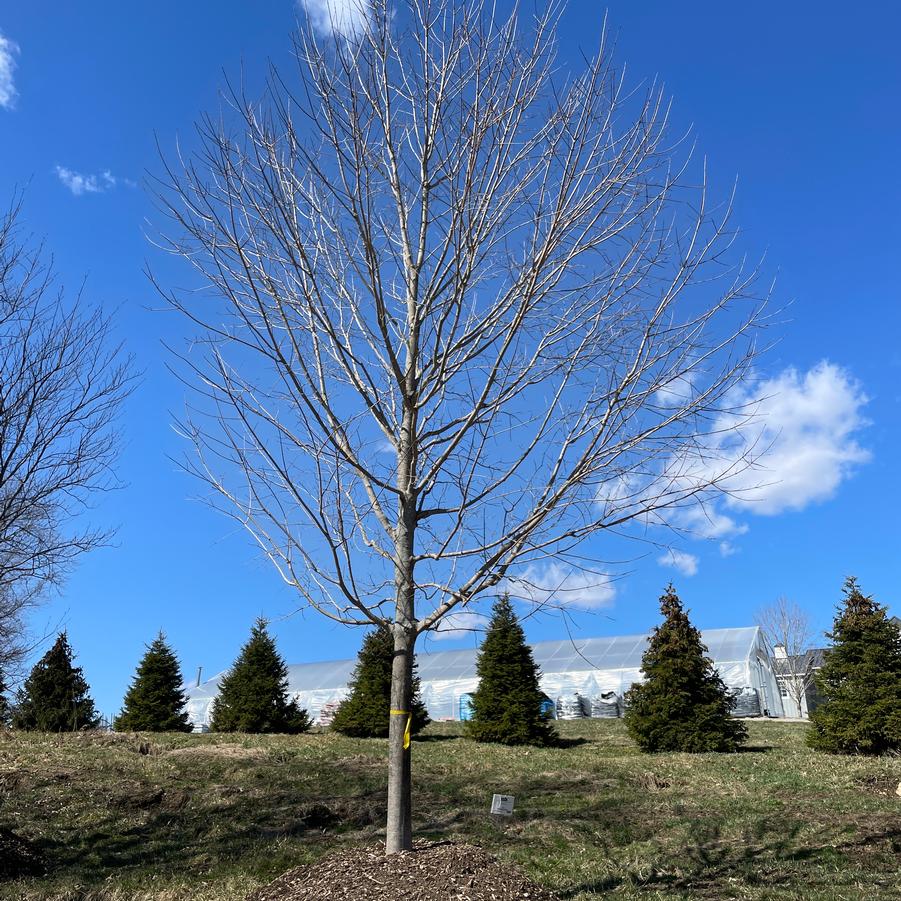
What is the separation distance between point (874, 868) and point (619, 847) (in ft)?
7.27

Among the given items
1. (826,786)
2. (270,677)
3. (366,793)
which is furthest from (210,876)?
(270,677)

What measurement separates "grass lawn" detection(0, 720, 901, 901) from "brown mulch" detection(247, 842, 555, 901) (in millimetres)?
865

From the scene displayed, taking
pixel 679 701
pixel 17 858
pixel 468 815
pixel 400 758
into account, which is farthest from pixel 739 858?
pixel 679 701

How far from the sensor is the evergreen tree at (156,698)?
17656 mm

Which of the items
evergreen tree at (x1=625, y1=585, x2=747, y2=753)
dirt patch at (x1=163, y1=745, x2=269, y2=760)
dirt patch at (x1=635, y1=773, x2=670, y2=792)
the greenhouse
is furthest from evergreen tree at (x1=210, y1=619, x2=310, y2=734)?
the greenhouse

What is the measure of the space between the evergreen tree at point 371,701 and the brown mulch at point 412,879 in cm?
1161

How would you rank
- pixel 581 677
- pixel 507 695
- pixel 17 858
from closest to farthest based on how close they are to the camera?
1. pixel 17 858
2. pixel 507 695
3. pixel 581 677

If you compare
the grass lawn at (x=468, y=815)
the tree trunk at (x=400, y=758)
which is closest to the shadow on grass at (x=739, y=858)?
the grass lawn at (x=468, y=815)

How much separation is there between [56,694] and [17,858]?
12.0 meters

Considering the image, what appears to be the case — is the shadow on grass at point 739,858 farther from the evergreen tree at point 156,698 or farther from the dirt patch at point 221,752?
the evergreen tree at point 156,698

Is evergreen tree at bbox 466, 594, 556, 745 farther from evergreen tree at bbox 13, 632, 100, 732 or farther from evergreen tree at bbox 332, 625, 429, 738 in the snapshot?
evergreen tree at bbox 13, 632, 100, 732

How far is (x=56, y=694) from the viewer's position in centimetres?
1791

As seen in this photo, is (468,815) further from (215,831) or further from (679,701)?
(679,701)

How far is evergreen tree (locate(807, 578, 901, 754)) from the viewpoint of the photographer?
14.1m
